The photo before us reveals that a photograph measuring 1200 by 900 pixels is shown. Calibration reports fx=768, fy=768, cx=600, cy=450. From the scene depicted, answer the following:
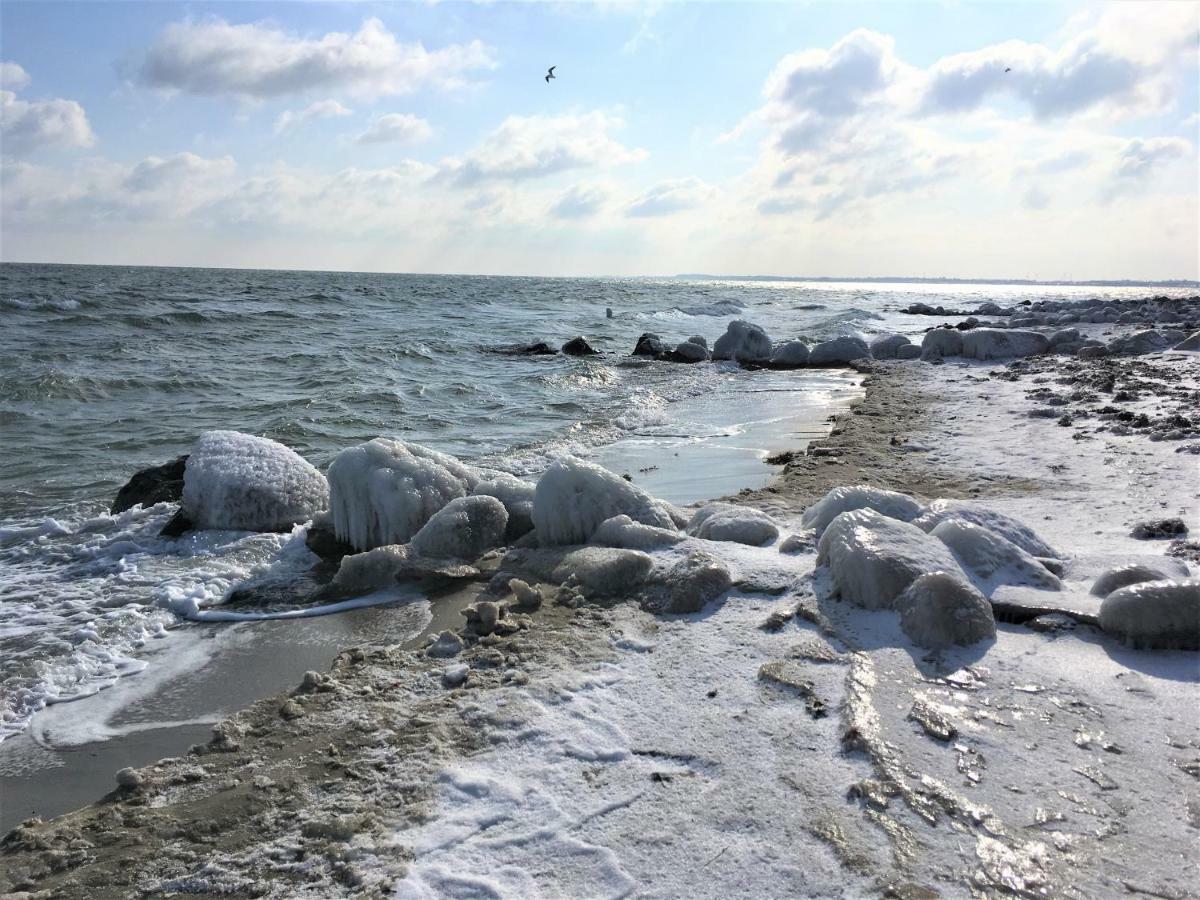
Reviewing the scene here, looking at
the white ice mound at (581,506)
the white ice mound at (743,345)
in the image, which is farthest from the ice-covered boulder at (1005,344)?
the white ice mound at (581,506)

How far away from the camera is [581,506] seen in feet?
15.1

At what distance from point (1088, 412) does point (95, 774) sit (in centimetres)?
875

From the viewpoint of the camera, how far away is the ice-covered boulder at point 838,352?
16250mm

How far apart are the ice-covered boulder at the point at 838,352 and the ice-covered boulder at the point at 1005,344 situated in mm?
2126

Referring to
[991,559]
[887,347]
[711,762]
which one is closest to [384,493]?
[711,762]

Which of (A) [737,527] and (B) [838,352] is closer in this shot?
(A) [737,527]

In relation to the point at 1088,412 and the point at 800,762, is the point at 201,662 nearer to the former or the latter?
the point at 800,762

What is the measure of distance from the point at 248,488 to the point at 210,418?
5.01 metres

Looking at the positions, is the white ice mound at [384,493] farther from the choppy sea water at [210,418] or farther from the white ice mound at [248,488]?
the white ice mound at [248,488]

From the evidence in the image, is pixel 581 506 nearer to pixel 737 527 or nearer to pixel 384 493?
pixel 737 527

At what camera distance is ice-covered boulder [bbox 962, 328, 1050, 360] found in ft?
49.9

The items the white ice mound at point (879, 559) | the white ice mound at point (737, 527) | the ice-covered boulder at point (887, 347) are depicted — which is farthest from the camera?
the ice-covered boulder at point (887, 347)

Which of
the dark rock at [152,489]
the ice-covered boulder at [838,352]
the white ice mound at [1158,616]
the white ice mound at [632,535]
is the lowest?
the dark rock at [152,489]

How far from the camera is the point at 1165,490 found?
194 inches
